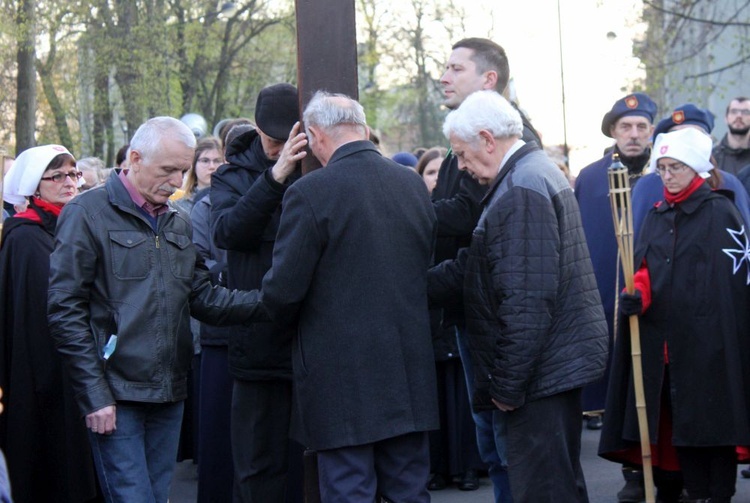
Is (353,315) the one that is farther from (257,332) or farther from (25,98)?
(25,98)

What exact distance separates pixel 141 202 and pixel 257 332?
86 centimetres

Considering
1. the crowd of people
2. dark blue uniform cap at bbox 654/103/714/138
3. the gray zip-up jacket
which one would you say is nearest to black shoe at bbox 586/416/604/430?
dark blue uniform cap at bbox 654/103/714/138

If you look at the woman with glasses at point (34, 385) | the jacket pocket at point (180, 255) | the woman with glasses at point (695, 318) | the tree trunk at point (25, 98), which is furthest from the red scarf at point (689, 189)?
the tree trunk at point (25, 98)

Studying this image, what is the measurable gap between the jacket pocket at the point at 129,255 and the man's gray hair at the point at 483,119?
1.42m

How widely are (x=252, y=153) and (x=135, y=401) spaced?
146 cm

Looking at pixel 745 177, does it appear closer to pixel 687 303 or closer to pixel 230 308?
pixel 687 303

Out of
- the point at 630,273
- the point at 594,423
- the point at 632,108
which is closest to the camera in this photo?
the point at 630,273

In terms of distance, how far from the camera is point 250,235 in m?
5.33

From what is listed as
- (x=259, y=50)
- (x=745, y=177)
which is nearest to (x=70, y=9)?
(x=259, y=50)

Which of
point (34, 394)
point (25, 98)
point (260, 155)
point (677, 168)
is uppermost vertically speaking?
point (25, 98)

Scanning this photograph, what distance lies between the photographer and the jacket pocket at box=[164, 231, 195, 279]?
4980 millimetres

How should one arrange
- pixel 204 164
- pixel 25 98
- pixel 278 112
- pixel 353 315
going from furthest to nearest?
pixel 25 98 → pixel 204 164 → pixel 278 112 → pixel 353 315

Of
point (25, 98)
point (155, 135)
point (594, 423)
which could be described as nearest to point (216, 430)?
point (155, 135)

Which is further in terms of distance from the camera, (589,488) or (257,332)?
(589,488)
